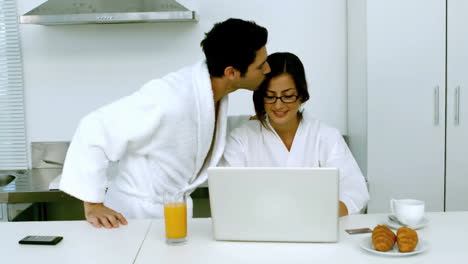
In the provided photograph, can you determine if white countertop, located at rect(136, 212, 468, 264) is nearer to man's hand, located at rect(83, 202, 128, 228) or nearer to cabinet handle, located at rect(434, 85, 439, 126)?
man's hand, located at rect(83, 202, 128, 228)

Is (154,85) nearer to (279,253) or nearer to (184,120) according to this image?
(184,120)

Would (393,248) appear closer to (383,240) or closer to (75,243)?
(383,240)

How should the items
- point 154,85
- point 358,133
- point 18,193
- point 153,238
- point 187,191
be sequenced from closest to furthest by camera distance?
point 153,238 < point 154,85 < point 187,191 < point 18,193 < point 358,133

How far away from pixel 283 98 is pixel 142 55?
125 cm

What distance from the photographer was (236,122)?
2941 mm

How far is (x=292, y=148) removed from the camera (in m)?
2.19

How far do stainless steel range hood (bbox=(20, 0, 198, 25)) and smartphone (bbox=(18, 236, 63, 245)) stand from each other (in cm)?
144

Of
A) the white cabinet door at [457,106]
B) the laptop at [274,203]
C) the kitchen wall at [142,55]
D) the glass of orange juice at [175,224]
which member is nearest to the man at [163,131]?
the glass of orange juice at [175,224]

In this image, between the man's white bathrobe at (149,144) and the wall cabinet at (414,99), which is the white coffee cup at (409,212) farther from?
the wall cabinet at (414,99)

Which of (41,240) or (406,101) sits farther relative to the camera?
(406,101)

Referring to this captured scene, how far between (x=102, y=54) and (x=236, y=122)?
2.87ft

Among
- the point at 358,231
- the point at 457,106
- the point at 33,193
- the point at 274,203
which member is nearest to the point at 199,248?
the point at 274,203

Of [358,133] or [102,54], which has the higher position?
[102,54]

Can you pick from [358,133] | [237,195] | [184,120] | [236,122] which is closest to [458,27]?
[358,133]
